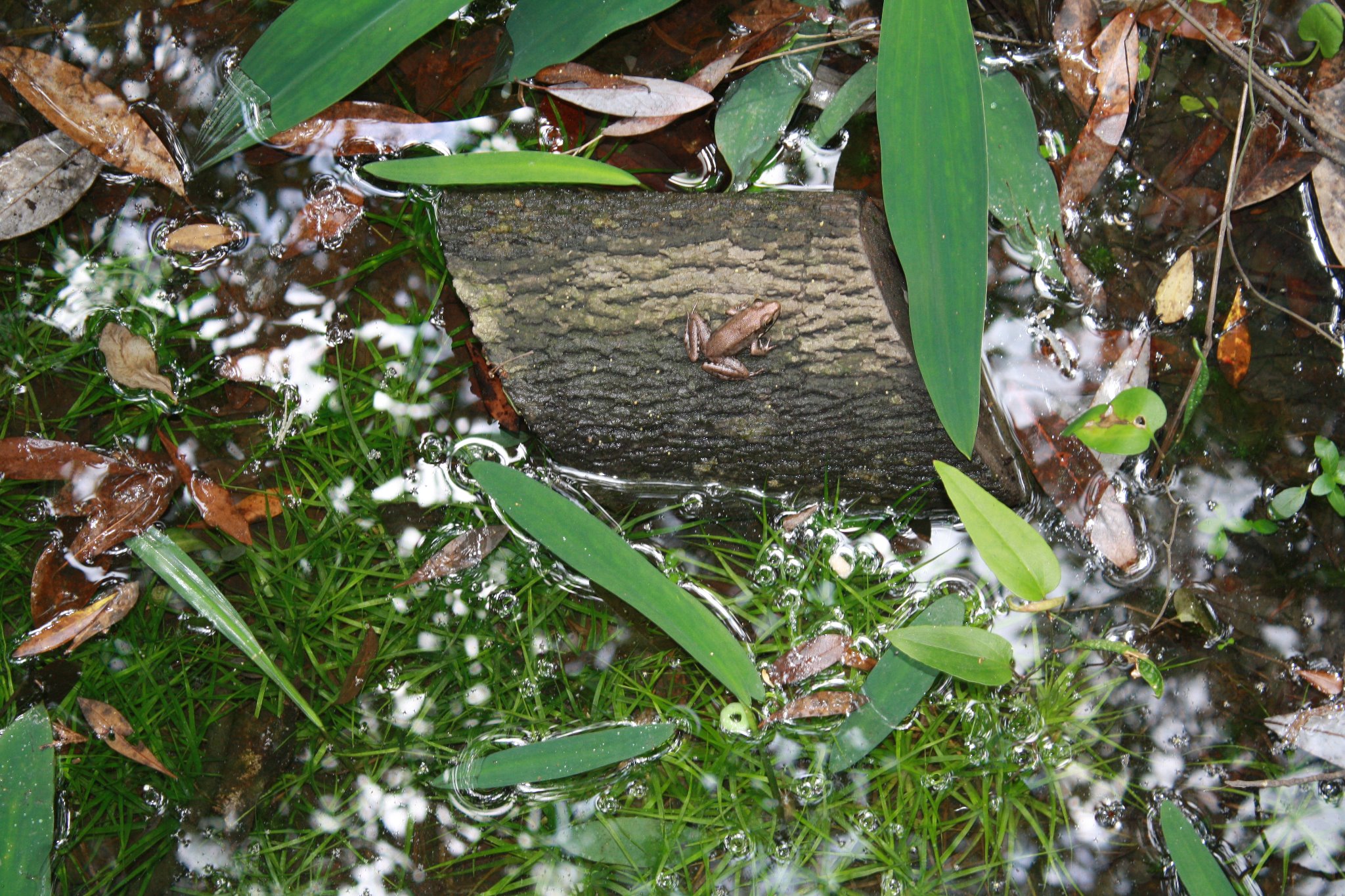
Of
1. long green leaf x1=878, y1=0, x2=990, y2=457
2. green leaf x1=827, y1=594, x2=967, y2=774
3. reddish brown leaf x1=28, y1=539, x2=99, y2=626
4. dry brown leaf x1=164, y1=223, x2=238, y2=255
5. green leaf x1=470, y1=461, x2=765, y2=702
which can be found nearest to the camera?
long green leaf x1=878, y1=0, x2=990, y2=457

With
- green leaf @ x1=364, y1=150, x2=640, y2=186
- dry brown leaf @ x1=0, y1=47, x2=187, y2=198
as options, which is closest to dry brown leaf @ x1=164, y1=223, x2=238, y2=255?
dry brown leaf @ x1=0, y1=47, x2=187, y2=198

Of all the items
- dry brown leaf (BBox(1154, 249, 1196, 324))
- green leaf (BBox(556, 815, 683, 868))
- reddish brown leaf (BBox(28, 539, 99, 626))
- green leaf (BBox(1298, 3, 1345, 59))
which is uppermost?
green leaf (BBox(1298, 3, 1345, 59))

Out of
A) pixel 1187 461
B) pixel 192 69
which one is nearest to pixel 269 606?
pixel 192 69

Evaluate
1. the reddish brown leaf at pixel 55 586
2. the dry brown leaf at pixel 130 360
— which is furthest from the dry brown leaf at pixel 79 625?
the dry brown leaf at pixel 130 360

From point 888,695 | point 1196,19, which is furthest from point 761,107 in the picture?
point 888,695

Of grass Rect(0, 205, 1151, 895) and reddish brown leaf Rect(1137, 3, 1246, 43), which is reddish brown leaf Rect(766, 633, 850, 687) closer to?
grass Rect(0, 205, 1151, 895)
